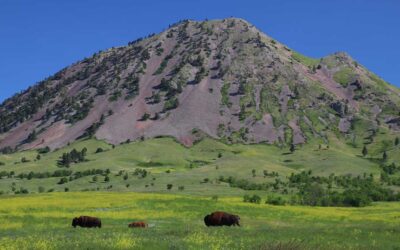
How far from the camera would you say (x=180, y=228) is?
44.3m

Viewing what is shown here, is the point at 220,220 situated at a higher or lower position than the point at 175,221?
higher

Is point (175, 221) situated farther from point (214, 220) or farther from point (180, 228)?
point (180, 228)

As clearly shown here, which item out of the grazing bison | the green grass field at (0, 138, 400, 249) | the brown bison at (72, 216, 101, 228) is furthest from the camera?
the grazing bison

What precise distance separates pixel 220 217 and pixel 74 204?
3323cm

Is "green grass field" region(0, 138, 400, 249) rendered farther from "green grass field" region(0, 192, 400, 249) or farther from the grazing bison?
the grazing bison

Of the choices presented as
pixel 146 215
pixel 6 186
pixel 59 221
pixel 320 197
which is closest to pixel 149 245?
pixel 59 221

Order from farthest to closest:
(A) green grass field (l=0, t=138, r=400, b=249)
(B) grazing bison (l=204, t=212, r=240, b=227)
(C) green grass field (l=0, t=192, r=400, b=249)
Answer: (B) grazing bison (l=204, t=212, r=240, b=227) < (A) green grass field (l=0, t=138, r=400, b=249) < (C) green grass field (l=0, t=192, r=400, b=249)

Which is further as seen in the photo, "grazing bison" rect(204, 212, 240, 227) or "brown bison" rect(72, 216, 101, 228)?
"grazing bison" rect(204, 212, 240, 227)

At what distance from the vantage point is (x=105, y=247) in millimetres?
27891

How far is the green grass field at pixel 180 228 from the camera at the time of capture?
29.8m

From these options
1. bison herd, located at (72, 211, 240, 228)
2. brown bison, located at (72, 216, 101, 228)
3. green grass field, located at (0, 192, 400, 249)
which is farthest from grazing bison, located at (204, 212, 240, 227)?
brown bison, located at (72, 216, 101, 228)

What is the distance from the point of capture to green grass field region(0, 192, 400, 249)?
97.8 ft

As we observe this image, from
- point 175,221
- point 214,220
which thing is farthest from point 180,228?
point 175,221

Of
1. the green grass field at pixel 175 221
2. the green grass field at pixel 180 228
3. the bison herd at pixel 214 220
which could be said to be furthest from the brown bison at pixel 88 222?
the green grass field at pixel 175 221
